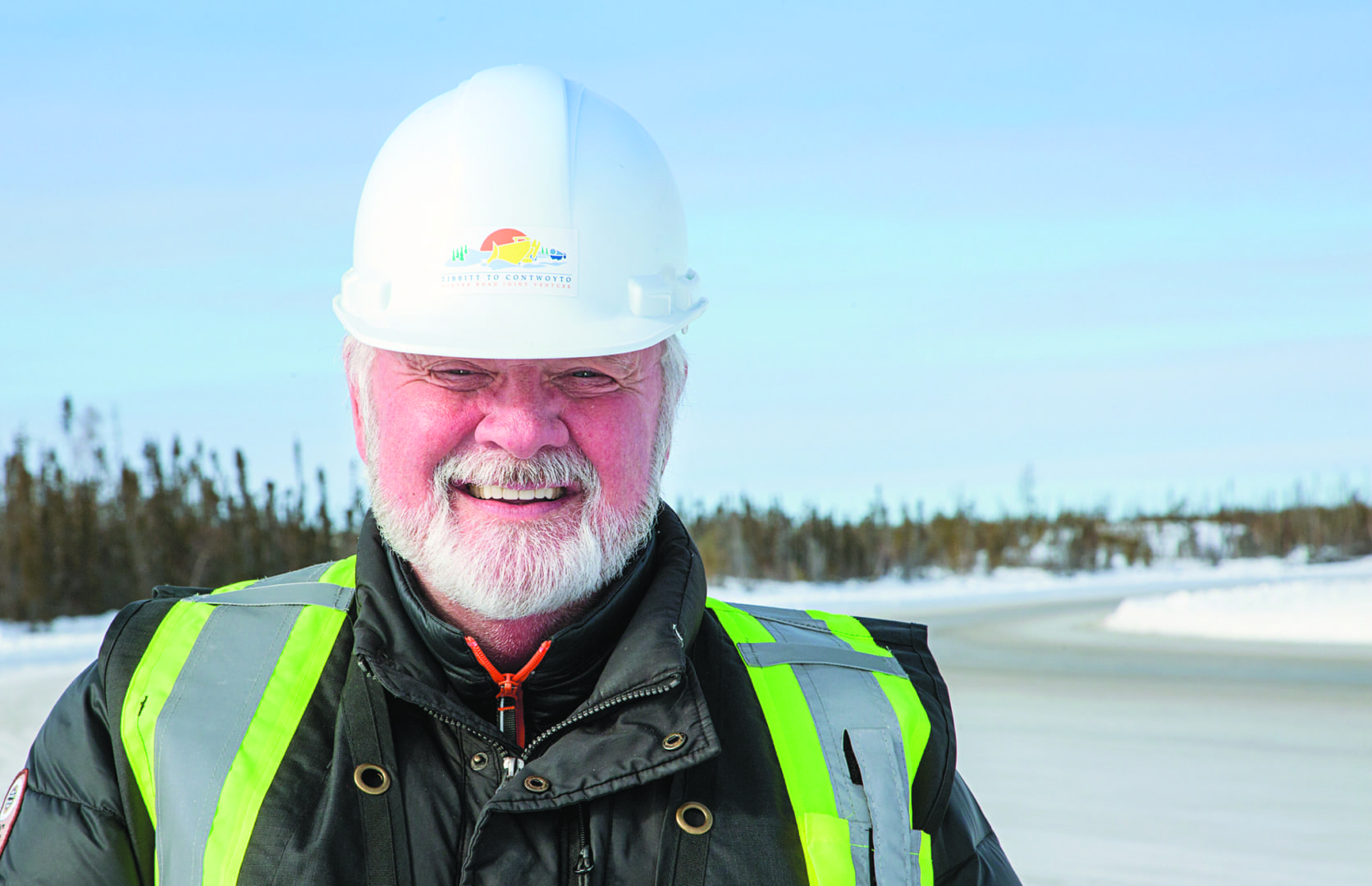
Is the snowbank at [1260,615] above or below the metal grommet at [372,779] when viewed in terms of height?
below

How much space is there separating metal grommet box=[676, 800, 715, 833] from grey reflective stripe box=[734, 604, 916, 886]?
0.25 m

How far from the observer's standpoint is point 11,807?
85.2 inches

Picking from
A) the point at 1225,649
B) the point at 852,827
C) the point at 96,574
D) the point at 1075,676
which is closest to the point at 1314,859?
the point at 852,827

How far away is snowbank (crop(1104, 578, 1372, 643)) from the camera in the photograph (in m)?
18.9

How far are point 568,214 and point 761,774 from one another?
3.75ft

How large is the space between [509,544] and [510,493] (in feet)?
0.32

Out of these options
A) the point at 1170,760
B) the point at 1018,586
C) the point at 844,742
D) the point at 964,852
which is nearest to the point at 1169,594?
the point at 1018,586

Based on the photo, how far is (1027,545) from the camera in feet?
149

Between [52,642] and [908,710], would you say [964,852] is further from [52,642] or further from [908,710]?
Result: [52,642]

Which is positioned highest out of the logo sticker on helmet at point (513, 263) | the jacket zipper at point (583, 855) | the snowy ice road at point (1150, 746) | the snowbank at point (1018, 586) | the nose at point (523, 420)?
the logo sticker on helmet at point (513, 263)

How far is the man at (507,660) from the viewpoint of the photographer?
2.08m

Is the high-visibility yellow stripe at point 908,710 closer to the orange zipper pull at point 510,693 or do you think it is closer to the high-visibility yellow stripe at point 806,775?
the high-visibility yellow stripe at point 806,775

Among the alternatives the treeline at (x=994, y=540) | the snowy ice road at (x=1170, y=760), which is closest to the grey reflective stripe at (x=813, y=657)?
the snowy ice road at (x=1170, y=760)

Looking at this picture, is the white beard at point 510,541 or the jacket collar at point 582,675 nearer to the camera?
the jacket collar at point 582,675
